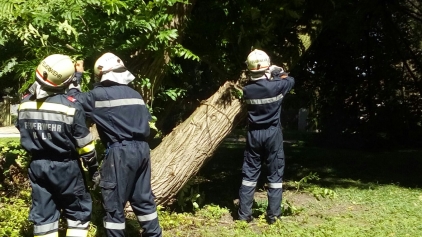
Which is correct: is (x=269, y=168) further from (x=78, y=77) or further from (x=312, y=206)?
(x=78, y=77)

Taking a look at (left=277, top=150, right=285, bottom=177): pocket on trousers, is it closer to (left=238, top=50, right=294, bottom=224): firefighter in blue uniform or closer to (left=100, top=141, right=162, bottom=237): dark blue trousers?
(left=238, top=50, right=294, bottom=224): firefighter in blue uniform

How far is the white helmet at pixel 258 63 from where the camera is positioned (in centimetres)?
619

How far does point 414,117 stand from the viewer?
13.3 meters

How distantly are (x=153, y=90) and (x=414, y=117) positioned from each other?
8676 mm

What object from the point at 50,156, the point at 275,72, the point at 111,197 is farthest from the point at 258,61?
the point at 50,156

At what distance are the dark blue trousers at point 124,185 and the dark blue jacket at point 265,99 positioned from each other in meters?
1.67

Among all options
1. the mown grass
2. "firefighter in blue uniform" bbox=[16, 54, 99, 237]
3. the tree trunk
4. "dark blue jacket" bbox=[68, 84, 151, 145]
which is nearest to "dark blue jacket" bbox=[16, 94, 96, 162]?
"firefighter in blue uniform" bbox=[16, 54, 99, 237]

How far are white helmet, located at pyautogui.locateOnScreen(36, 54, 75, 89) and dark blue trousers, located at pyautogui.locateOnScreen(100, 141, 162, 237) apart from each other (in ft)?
2.55

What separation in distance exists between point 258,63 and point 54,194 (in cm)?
262

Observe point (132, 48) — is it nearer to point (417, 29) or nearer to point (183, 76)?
point (183, 76)

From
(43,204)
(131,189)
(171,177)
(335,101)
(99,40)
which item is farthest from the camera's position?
(335,101)

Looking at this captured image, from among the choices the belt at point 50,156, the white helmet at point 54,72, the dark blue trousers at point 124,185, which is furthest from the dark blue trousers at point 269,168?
the white helmet at point 54,72

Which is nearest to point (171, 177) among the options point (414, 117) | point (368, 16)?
point (368, 16)

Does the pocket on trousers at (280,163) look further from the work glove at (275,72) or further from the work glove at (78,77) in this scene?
the work glove at (78,77)
